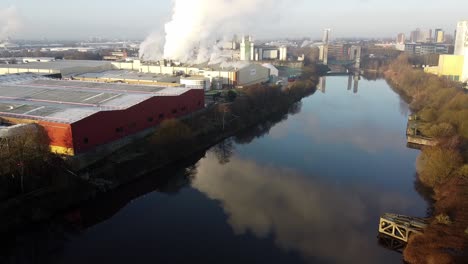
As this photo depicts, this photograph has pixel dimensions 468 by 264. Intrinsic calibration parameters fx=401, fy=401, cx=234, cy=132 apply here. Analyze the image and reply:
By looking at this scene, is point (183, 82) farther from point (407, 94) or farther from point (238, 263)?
point (407, 94)

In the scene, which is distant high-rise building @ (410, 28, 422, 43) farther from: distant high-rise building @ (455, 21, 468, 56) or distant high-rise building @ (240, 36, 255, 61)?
distant high-rise building @ (240, 36, 255, 61)

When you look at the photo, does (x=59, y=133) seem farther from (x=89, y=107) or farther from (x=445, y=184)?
(x=445, y=184)

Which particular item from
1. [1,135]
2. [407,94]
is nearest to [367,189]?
[1,135]

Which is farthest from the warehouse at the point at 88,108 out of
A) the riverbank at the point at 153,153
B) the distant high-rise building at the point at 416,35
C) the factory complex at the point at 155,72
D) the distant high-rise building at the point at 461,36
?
the distant high-rise building at the point at 416,35

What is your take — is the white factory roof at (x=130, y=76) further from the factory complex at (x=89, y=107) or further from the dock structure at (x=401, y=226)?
the dock structure at (x=401, y=226)

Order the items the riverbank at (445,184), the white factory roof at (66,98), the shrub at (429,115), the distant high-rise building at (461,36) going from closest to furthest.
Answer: the riverbank at (445,184), the white factory roof at (66,98), the shrub at (429,115), the distant high-rise building at (461,36)

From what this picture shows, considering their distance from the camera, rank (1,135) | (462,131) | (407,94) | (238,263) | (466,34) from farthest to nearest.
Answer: (466,34) → (407,94) → (462,131) → (1,135) → (238,263)
